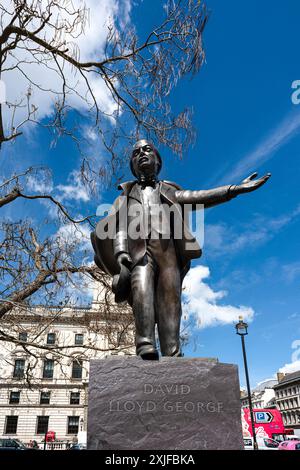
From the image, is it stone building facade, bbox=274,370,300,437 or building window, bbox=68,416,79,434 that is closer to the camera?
building window, bbox=68,416,79,434

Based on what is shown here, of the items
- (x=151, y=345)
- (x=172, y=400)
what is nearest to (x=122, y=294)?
(x=151, y=345)

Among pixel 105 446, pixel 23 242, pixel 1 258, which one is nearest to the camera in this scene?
pixel 105 446

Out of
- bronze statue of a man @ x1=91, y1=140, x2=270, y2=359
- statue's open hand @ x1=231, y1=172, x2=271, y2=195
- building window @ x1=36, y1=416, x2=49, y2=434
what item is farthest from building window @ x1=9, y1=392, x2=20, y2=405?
statue's open hand @ x1=231, y1=172, x2=271, y2=195

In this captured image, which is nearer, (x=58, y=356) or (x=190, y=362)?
(x=190, y=362)

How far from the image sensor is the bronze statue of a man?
137 inches

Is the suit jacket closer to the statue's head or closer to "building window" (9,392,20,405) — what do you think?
the statue's head

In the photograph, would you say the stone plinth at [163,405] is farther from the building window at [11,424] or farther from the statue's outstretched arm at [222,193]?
the building window at [11,424]

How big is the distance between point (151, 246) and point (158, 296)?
0.49 m

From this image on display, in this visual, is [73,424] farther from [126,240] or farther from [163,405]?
[163,405]

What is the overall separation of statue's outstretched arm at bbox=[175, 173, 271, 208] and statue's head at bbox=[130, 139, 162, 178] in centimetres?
57

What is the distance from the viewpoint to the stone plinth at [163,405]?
280 centimetres

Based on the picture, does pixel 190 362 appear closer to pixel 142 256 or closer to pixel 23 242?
pixel 142 256

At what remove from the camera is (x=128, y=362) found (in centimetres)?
310

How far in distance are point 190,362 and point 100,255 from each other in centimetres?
147
